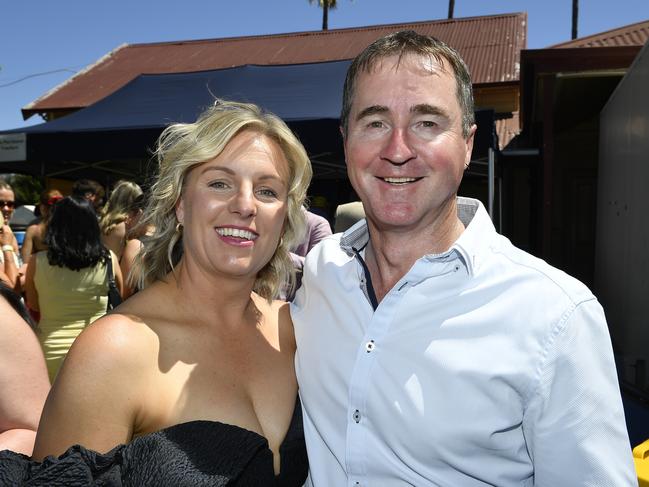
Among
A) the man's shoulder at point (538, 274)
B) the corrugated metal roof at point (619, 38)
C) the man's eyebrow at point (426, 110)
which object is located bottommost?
the man's shoulder at point (538, 274)

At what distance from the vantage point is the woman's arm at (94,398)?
1.49 m

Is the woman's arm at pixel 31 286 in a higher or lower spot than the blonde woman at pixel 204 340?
lower

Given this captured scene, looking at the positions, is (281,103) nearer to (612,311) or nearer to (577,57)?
(577,57)

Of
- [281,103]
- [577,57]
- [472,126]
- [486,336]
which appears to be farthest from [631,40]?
[486,336]

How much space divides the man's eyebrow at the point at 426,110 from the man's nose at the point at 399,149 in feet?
0.23

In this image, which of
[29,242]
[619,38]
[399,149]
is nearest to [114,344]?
[399,149]

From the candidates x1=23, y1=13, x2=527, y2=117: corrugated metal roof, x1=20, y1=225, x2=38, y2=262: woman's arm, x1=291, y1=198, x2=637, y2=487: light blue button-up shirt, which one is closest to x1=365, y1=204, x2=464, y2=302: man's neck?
x1=291, y1=198, x2=637, y2=487: light blue button-up shirt

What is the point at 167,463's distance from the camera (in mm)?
1387

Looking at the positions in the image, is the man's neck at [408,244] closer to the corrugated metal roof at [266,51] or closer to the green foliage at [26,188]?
the corrugated metal roof at [266,51]

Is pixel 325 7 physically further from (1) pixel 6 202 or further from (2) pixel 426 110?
(2) pixel 426 110

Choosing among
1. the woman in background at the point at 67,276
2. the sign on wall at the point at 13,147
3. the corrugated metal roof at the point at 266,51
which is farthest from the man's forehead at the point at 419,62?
the corrugated metal roof at the point at 266,51

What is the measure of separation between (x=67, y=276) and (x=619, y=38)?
8.74 meters

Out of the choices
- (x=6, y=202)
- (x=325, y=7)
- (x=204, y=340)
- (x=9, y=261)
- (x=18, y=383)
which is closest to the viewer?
(x=18, y=383)

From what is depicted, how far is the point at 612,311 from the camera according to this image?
734cm
